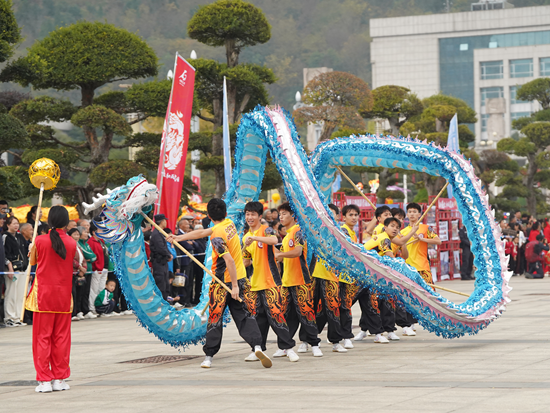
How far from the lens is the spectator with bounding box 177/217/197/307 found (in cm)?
1644

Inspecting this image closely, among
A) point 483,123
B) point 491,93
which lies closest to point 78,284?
point 491,93

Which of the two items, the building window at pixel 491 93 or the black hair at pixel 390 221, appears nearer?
the black hair at pixel 390 221

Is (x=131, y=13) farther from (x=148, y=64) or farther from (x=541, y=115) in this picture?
(x=148, y=64)

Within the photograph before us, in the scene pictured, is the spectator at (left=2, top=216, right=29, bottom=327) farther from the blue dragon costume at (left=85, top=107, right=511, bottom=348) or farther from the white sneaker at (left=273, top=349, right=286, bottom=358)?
the white sneaker at (left=273, top=349, right=286, bottom=358)

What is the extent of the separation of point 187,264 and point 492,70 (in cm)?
8355

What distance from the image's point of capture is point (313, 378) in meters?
7.85

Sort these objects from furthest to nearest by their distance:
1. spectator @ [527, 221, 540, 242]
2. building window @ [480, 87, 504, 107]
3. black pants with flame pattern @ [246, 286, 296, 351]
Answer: building window @ [480, 87, 504, 107]
spectator @ [527, 221, 540, 242]
black pants with flame pattern @ [246, 286, 296, 351]

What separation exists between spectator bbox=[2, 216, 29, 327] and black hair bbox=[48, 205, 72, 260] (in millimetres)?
6081

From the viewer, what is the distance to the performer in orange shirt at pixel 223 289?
341 inches

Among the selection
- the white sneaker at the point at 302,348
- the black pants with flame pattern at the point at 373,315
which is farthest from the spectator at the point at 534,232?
the white sneaker at the point at 302,348

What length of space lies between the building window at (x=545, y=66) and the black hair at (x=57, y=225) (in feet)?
297

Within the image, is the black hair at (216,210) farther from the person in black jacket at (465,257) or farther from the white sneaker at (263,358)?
the person in black jacket at (465,257)

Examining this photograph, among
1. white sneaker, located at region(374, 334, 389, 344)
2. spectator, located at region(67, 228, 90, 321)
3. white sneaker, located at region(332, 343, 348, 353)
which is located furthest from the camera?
Answer: spectator, located at region(67, 228, 90, 321)

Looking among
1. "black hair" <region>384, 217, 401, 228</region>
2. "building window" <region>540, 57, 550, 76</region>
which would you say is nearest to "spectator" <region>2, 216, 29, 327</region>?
"black hair" <region>384, 217, 401, 228</region>
